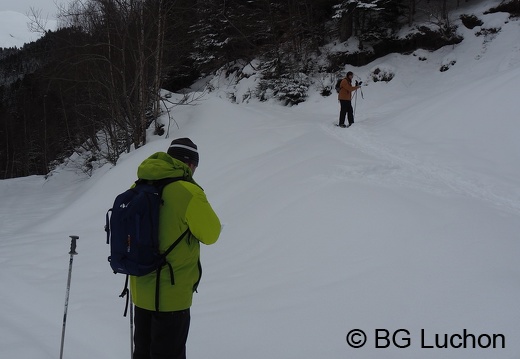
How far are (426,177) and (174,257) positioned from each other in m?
5.11

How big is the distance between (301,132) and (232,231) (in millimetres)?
5554

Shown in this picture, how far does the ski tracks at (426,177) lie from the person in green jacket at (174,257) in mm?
4233

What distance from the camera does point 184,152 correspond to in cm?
268

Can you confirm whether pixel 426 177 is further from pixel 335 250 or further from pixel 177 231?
pixel 177 231

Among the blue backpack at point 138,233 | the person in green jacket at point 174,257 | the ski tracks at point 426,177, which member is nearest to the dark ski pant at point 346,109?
the ski tracks at point 426,177

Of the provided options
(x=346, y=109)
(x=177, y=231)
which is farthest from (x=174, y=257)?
(x=346, y=109)

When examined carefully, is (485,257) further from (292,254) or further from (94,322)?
(94,322)

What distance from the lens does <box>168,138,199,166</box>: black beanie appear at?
8.73ft

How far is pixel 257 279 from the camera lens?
173 inches

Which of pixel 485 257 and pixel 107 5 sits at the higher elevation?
pixel 107 5

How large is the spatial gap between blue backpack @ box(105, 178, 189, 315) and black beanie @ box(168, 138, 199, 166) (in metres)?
0.38

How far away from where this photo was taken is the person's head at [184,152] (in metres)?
2.66

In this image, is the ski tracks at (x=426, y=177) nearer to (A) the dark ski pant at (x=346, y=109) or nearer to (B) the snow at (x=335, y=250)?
(B) the snow at (x=335, y=250)

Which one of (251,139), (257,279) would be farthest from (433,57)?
(257,279)
